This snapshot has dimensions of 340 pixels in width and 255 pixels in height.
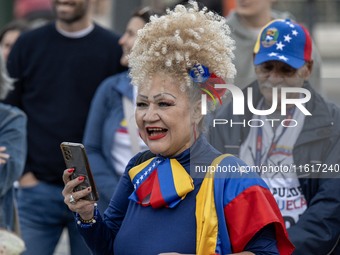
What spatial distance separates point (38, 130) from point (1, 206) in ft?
3.70

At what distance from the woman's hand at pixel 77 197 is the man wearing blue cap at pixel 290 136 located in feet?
2.98

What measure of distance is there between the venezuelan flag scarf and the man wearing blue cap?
2.09 ft

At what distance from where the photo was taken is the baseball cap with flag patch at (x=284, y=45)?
503 centimetres

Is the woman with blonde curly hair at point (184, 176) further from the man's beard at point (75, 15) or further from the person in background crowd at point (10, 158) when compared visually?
the man's beard at point (75, 15)

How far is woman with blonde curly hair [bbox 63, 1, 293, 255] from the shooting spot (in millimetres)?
3877

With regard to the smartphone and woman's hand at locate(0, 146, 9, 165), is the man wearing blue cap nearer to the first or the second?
the smartphone

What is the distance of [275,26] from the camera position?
512 cm

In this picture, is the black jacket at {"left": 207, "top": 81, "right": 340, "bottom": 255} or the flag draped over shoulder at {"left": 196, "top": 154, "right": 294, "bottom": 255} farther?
the black jacket at {"left": 207, "top": 81, "right": 340, "bottom": 255}

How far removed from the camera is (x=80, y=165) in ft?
13.2

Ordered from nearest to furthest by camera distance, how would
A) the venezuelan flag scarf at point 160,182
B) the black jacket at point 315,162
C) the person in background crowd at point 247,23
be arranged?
the venezuelan flag scarf at point 160,182
the black jacket at point 315,162
the person in background crowd at point 247,23

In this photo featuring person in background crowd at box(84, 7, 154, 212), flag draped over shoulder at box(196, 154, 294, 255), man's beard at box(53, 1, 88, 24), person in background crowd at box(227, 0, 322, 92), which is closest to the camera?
flag draped over shoulder at box(196, 154, 294, 255)

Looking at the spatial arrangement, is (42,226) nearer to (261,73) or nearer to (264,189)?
(261,73)

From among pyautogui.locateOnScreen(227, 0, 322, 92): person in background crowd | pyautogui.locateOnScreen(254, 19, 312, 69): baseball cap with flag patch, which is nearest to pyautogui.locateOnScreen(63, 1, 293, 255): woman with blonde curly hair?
pyautogui.locateOnScreen(254, 19, 312, 69): baseball cap with flag patch

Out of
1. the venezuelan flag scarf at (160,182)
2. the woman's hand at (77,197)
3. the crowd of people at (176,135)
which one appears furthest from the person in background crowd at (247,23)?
the woman's hand at (77,197)
